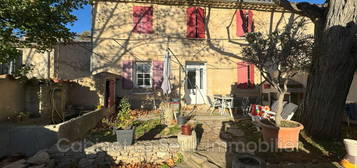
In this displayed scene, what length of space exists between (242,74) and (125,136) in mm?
6579

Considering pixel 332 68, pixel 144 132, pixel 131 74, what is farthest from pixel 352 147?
pixel 131 74

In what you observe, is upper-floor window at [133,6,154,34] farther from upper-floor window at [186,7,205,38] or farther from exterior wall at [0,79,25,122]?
exterior wall at [0,79,25,122]

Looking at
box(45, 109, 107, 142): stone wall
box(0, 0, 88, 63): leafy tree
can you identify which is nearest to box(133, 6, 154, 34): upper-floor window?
box(0, 0, 88, 63): leafy tree

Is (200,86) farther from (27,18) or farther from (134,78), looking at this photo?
(27,18)

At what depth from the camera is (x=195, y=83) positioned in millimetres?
8180

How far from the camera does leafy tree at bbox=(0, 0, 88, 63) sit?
130 inches

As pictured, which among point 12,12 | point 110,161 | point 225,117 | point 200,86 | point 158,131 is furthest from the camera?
point 200,86

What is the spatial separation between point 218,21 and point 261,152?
6.58m

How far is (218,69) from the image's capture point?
26.6 ft

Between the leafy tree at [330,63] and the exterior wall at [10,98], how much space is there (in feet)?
25.1

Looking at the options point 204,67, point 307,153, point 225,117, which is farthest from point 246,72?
point 307,153

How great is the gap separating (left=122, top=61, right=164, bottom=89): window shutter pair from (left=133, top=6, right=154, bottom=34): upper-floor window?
61.7 inches

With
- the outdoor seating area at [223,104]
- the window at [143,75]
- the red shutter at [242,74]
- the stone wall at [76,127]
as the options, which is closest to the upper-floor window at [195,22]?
the red shutter at [242,74]

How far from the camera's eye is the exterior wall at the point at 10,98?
4286 mm
